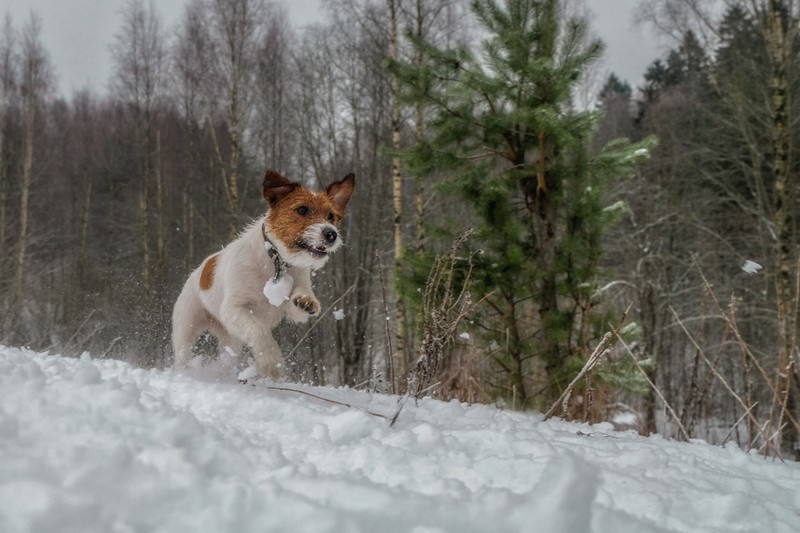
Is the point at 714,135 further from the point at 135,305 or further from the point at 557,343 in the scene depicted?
the point at 135,305

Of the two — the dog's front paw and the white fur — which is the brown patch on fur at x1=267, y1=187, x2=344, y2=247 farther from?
the dog's front paw

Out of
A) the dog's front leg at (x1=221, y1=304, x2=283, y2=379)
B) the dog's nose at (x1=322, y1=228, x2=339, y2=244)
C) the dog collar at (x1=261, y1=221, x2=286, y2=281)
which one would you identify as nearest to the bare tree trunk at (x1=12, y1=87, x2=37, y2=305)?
the dog's front leg at (x1=221, y1=304, x2=283, y2=379)

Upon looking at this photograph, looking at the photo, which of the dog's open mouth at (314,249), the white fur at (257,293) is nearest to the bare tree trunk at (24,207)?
the white fur at (257,293)

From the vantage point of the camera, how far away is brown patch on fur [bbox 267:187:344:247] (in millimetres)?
3207

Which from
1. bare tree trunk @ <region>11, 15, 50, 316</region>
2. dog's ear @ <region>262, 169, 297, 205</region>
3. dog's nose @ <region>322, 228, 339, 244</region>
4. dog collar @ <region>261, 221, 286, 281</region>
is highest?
bare tree trunk @ <region>11, 15, 50, 316</region>

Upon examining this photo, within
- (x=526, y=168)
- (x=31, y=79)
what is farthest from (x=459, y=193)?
(x=31, y=79)

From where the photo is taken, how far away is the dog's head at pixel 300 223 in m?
3.16

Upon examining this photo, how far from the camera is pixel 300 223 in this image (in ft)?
10.5

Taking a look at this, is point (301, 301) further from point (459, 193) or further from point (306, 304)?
point (459, 193)

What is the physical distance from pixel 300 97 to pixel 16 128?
12.9 metres

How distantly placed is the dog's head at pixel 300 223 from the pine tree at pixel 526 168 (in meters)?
2.06

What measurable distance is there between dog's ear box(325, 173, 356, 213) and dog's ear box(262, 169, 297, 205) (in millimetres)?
253

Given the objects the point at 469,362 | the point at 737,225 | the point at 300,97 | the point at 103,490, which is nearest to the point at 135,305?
the point at 300,97

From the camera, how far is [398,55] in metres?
11.4
